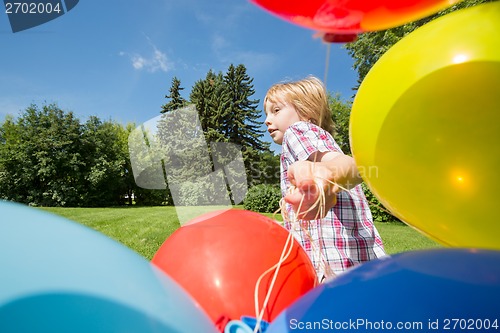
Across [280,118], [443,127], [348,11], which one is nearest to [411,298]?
[443,127]

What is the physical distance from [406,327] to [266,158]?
23.2m

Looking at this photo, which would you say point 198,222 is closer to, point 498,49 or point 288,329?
point 288,329

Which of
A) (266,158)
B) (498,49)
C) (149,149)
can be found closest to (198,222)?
(498,49)

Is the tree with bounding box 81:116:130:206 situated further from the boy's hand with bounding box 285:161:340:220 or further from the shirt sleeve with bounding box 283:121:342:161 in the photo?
the boy's hand with bounding box 285:161:340:220

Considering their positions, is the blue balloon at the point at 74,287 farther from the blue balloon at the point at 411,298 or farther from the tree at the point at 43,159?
the tree at the point at 43,159

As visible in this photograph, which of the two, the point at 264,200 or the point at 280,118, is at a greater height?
the point at 280,118

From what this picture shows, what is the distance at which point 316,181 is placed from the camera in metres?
0.96

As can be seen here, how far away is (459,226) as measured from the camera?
2.73 ft

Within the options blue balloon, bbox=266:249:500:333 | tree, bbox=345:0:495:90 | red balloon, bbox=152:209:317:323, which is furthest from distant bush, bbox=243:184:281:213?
blue balloon, bbox=266:249:500:333

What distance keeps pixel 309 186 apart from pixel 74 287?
62 centimetres

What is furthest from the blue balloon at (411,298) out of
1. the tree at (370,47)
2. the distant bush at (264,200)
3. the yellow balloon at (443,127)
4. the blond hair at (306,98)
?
the distant bush at (264,200)

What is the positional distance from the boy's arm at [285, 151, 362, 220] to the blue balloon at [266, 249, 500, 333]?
0.27m

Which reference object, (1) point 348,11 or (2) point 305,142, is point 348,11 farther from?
(2) point 305,142

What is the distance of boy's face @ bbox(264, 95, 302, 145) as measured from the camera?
1.97 m
